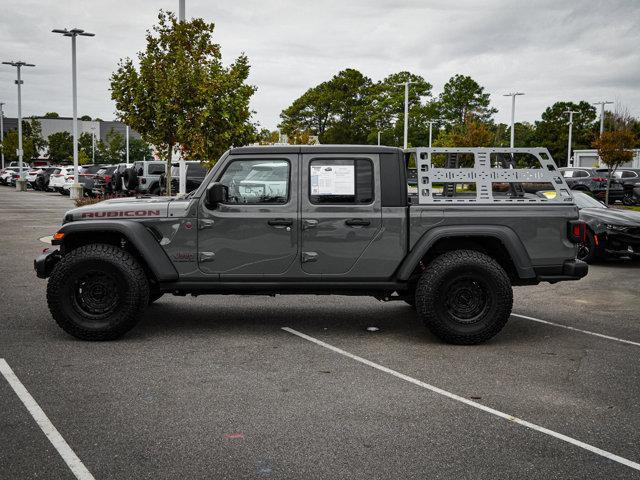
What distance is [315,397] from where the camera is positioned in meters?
4.84

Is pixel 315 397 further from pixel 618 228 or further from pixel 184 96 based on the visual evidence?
pixel 184 96

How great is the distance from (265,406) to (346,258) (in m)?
2.09

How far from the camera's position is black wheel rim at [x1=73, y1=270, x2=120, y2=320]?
6328 mm

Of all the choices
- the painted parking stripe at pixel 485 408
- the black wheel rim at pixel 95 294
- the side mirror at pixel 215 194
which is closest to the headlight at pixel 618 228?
the painted parking stripe at pixel 485 408

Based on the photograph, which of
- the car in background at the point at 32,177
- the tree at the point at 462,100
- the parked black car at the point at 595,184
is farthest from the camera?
the tree at the point at 462,100

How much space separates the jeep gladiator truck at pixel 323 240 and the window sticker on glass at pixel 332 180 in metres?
0.01


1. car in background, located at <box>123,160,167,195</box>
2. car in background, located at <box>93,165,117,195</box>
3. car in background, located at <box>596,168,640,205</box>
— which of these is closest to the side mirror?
car in background, located at <box>123,160,167,195</box>

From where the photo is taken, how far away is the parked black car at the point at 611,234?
451 inches

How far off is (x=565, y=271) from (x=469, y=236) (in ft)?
3.28

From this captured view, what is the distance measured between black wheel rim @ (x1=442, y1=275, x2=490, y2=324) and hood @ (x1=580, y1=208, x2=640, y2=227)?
6.39 metres

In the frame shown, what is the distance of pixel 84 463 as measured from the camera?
370 centimetres

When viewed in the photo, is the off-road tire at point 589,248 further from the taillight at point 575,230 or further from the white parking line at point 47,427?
the white parking line at point 47,427

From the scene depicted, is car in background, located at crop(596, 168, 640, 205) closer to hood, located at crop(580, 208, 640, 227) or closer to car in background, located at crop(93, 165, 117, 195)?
hood, located at crop(580, 208, 640, 227)

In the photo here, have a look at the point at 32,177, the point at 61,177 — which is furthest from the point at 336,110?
the point at 61,177
